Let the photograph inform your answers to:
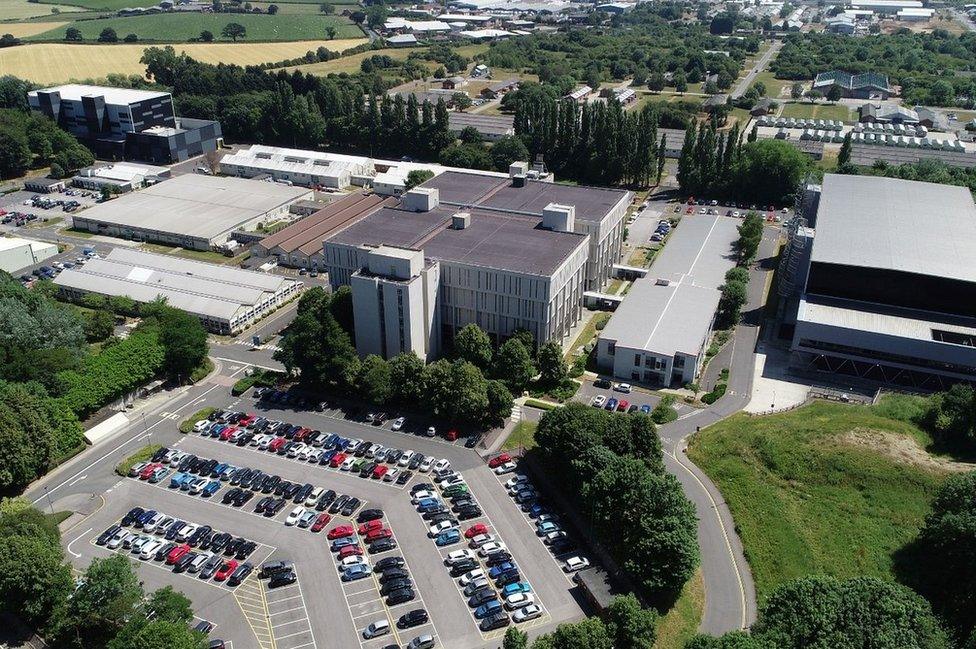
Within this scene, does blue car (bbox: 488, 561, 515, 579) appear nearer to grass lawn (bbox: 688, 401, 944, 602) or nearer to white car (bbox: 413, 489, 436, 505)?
white car (bbox: 413, 489, 436, 505)

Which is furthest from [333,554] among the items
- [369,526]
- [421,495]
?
[421,495]

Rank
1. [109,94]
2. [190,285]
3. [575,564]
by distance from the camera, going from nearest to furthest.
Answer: [575,564] → [190,285] → [109,94]

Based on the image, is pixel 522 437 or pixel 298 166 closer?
pixel 522 437

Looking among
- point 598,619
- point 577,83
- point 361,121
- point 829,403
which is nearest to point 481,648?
point 598,619

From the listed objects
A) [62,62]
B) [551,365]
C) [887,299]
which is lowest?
[551,365]

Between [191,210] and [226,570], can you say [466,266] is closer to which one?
[226,570]

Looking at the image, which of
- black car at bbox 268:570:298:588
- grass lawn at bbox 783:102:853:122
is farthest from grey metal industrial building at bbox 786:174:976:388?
grass lawn at bbox 783:102:853:122

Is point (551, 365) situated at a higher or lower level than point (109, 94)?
lower
